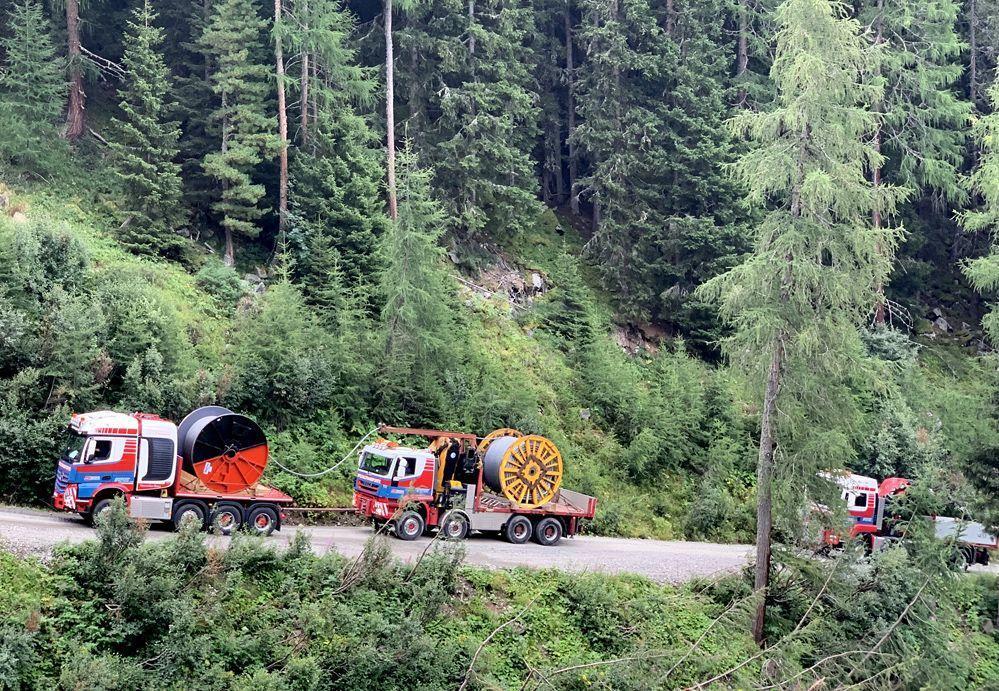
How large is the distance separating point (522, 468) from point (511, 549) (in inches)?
73.8

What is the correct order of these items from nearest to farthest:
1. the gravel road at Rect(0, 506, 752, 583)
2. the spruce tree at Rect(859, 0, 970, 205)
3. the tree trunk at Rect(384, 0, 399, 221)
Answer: the gravel road at Rect(0, 506, 752, 583) < the tree trunk at Rect(384, 0, 399, 221) < the spruce tree at Rect(859, 0, 970, 205)

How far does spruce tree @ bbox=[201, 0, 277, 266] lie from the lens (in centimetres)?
2853

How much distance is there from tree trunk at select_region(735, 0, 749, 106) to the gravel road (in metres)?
24.2

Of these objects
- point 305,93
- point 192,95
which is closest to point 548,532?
point 305,93

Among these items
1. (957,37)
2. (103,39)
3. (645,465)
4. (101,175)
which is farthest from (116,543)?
(957,37)

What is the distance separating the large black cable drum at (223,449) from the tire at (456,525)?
4.25 m

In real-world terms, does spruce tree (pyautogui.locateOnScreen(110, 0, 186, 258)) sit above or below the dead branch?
above

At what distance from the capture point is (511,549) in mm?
Answer: 19375

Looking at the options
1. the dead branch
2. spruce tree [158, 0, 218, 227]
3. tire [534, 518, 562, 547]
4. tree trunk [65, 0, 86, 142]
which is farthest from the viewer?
tree trunk [65, 0, 86, 142]

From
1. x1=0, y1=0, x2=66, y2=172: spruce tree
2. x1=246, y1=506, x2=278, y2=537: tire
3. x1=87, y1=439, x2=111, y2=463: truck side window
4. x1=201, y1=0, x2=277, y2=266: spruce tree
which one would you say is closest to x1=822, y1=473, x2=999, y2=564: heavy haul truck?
x1=246, y1=506, x2=278, y2=537: tire

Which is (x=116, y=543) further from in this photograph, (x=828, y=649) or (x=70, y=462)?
(x=828, y=649)

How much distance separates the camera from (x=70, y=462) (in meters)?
16.6

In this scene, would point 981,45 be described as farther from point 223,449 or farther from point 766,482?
point 223,449

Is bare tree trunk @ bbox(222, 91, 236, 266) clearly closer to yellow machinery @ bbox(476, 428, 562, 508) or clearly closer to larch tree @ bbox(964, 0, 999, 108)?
yellow machinery @ bbox(476, 428, 562, 508)
